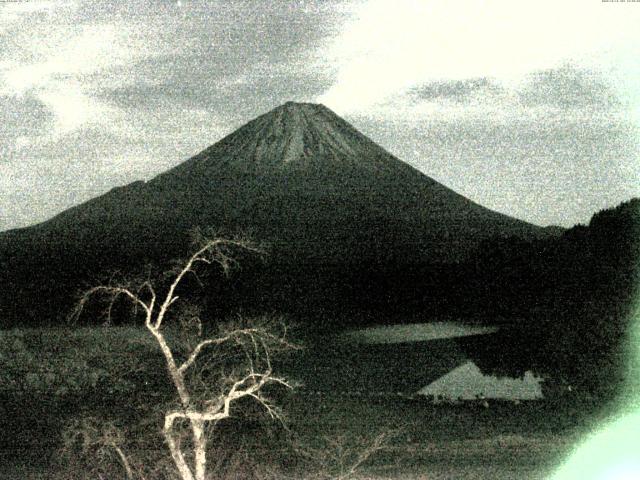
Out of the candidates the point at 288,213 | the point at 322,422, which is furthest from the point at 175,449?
the point at 288,213

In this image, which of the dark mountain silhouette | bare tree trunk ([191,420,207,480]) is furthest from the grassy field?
the dark mountain silhouette

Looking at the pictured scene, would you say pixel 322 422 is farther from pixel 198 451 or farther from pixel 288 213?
pixel 288 213

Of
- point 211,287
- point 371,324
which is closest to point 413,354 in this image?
point 371,324

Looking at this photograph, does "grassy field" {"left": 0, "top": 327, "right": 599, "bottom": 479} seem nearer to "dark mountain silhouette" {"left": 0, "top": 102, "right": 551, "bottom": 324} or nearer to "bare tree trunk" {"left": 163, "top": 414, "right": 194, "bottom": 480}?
"bare tree trunk" {"left": 163, "top": 414, "right": 194, "bottom": 480}

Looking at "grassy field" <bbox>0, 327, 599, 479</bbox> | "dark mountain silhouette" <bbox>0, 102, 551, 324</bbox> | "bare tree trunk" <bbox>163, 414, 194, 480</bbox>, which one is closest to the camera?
"bare tree trunk" <bbox>163, 414, 194, 480</bbox>

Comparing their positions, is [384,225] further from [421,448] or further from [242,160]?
Answer: [421,448]
